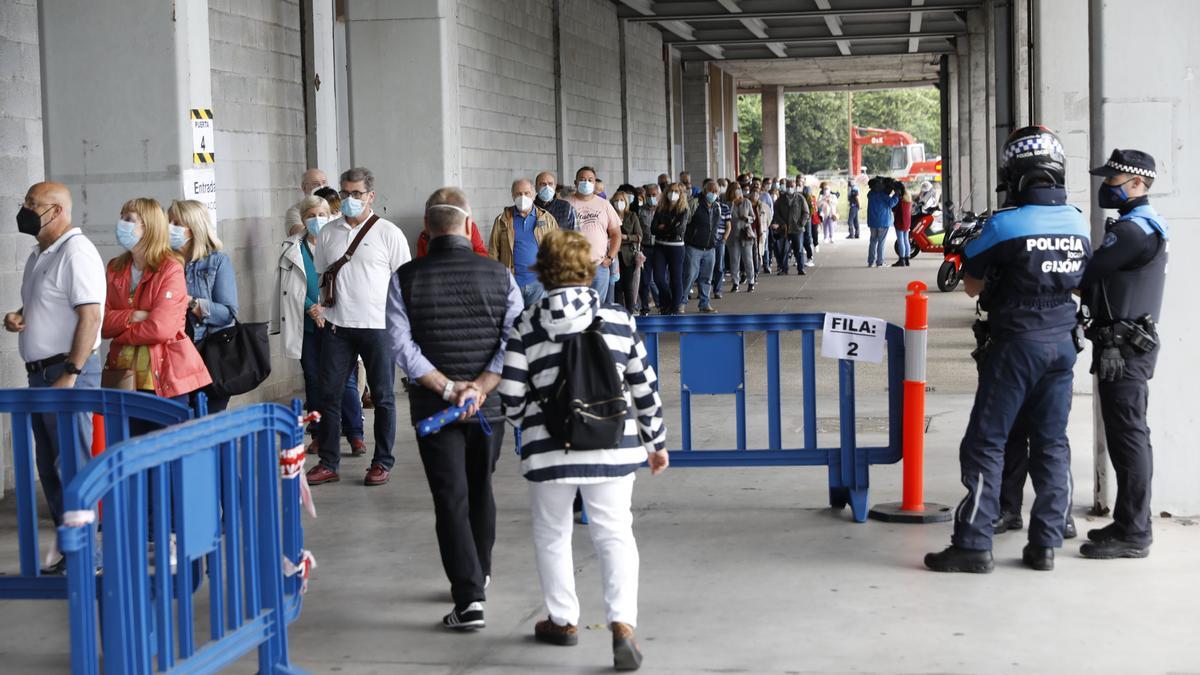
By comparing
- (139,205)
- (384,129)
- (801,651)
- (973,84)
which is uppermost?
(973,84)

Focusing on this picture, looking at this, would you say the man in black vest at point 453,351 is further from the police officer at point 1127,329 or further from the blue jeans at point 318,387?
the blue jeans at point 318,387

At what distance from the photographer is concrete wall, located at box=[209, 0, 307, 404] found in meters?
12.2

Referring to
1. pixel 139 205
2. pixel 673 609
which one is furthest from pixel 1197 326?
pixel 139 205

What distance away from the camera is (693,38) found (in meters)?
37.1

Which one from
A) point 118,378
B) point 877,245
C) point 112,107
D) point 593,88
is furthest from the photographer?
point 877,245

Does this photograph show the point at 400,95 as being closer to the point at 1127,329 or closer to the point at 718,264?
the point at 1127,329

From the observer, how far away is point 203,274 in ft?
27.5

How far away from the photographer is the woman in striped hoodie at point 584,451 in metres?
5.59

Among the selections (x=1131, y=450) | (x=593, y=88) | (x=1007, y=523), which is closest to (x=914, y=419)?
(x=1007, y=523)

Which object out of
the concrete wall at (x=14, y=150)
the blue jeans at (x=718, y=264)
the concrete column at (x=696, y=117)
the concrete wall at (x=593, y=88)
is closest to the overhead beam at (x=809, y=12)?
the concrete wall at (x=593, y=88)

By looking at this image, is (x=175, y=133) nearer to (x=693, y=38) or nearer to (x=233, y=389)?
(x=233, y=389)

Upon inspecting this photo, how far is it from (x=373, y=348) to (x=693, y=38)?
2895cm

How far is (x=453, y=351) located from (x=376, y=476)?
3423 mm

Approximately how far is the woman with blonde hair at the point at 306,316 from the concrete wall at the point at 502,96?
21.4ft
